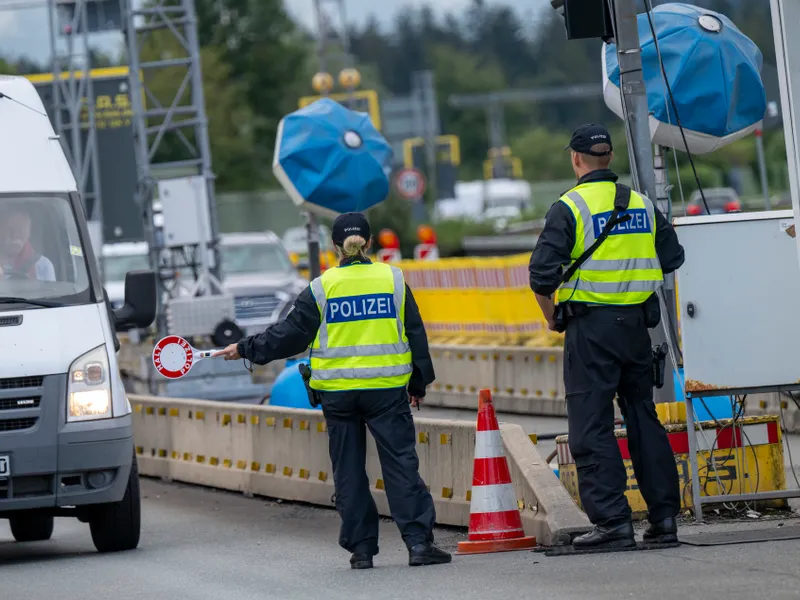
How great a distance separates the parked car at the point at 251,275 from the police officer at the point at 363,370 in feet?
53.9

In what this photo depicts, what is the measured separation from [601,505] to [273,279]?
2016cm

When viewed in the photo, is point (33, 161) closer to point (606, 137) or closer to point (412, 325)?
point (412, 325)

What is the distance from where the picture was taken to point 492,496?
30.5 feet

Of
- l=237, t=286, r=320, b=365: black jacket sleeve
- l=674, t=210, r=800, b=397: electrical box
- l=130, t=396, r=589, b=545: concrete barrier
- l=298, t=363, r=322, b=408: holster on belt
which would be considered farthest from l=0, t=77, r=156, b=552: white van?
l=674, t=210, r=800, b=397: electrical box

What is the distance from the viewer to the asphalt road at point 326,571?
7.73 meters

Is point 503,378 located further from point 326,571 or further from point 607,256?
point 607,256

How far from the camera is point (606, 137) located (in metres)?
8.89

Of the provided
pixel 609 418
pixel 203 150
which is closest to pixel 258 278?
pixel 203 150

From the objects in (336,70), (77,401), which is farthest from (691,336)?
(336,70)

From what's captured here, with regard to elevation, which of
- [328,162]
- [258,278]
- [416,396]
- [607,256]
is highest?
[328,162]

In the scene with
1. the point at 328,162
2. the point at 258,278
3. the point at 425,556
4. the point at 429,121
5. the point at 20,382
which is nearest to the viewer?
the point at 425,556

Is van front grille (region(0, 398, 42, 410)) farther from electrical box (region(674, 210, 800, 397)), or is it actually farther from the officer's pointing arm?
electrical box (region(674, 210, 800, 397))

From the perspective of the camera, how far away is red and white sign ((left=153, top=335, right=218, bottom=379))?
361 inches

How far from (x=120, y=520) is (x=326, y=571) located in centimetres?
187
